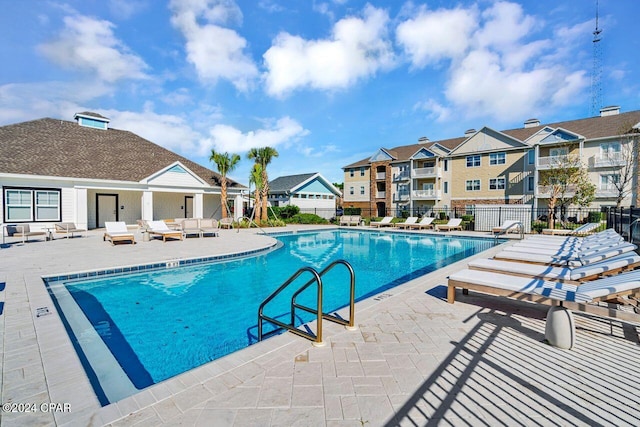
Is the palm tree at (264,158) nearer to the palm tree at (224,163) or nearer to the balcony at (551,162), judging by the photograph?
the palm tree at (224,163)

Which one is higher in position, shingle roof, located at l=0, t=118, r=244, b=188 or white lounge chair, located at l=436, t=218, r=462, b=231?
shingle roof, located at l=0, t=118, r=244, b=188

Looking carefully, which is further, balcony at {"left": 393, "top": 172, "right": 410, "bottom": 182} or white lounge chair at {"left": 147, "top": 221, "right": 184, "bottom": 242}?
balcony at {"left": 393, "top": 172, "right": 410, "bottom": 182}

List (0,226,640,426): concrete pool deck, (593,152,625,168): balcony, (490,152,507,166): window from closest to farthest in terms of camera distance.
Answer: (0,226,640,426): concrete pool deck
(593,152,625,168): balcony
(490,152,507,166): window

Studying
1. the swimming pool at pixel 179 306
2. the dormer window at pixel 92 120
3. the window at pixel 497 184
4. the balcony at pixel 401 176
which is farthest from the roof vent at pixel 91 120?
the window at pixel 497 184

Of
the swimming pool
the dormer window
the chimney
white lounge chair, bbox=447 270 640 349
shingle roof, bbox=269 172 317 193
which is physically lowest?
the swimming pool

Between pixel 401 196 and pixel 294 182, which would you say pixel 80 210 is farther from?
pixel 401 196

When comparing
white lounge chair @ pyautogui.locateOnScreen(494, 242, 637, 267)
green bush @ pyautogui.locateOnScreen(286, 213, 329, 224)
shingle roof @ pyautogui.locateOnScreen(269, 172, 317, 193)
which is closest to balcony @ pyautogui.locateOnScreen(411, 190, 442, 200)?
shingle roof @ pyautogui.locateOnScreen(269, 172, 317, 193)

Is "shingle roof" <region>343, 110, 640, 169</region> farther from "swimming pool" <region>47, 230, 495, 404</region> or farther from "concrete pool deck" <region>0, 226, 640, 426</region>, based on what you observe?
"concrete pool deck" <region>0, 226, 640, 426</region>

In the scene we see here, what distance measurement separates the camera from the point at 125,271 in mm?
8133

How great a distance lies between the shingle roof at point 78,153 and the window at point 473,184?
23.1 m

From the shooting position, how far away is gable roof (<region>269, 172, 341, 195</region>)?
32.2 metres

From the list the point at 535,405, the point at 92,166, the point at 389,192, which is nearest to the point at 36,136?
the point at 92,166

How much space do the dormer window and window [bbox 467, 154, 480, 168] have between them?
105 feet

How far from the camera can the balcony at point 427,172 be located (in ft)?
102
